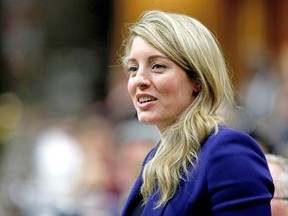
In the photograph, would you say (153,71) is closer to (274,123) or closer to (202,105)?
(202,105)

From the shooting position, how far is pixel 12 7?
877 centimetres

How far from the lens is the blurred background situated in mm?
6500

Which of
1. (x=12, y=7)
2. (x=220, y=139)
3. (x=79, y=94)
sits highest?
(x=220, y=139)

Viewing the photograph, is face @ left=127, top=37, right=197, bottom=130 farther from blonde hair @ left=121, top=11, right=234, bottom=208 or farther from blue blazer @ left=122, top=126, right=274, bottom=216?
blue blazer @ left=122, top=126, right=274, bottom=216

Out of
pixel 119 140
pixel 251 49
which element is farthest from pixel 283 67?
pixel 119 140

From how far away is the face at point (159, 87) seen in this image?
9.20ft

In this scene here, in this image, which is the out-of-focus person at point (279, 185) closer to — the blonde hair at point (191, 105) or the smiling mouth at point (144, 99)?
the blonde hair at point (191, 105)

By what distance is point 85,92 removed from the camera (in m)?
8.62

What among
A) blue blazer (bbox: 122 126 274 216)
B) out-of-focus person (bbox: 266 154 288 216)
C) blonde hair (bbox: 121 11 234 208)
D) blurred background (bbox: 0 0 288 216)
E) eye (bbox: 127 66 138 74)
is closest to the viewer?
blue blazer (bbox: 122 126 274 216)

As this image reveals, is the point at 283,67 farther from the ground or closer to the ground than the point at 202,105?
closer to the ground

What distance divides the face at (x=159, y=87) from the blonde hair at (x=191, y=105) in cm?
2

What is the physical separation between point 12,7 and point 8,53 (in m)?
0.41

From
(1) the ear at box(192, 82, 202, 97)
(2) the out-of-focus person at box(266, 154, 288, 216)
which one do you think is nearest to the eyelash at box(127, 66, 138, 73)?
(1) the ear at box(192, 82, 202, 97)

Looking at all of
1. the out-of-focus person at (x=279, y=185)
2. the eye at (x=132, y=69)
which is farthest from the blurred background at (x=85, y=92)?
the eye at (x=132, y=69)
